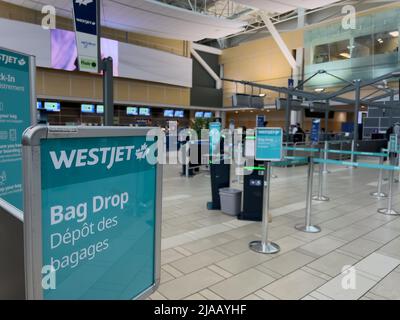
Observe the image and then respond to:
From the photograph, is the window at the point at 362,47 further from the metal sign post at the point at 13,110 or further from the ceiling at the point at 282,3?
the metal sign post at the point at 13,110

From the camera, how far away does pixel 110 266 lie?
160 cm

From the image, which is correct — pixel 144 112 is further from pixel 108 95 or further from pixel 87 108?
pixel 108 95

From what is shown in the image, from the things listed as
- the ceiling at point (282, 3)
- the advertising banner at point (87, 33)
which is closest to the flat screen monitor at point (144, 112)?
the ceiling at point (282, 3)

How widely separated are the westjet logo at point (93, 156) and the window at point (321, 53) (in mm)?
20644

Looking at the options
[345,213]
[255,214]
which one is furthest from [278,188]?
[255,214]

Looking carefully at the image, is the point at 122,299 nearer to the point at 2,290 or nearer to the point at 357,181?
the point at 2,290

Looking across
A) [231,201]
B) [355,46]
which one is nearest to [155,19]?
[355,46]

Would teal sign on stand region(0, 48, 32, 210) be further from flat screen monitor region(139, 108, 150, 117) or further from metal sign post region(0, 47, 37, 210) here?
flat screen monitor region(139, 108, 150, 117)

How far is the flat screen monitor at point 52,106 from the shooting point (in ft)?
48.5

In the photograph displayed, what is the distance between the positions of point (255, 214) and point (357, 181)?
497 centimetres

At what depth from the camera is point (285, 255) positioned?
327 centimetres

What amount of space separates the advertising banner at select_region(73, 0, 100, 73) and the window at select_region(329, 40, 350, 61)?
19.2 metres

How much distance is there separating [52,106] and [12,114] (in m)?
13.7

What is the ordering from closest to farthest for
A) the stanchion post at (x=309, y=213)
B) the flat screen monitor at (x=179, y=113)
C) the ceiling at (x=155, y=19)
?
1. the stanchion post at (x=309, y=213)
2. the ceiling at (x=155, y=19)
3. the flat screen monitor at (x=179, y=113)
